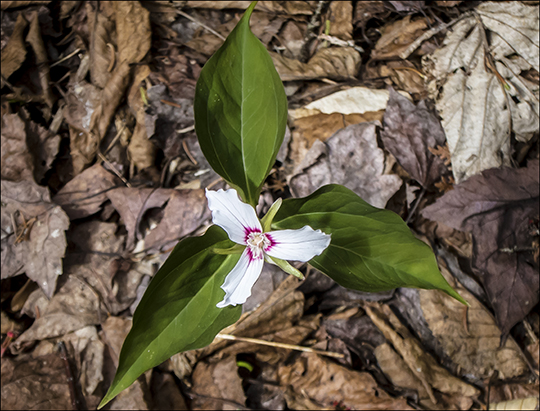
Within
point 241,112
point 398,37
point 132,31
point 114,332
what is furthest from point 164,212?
point 398,37

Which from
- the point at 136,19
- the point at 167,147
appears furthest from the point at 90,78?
the point at 167,147


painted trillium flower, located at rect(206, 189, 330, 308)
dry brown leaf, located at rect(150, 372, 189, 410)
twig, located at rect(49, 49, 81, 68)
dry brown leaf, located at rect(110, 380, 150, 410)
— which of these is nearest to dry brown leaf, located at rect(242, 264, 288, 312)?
dry brown leaf, located at rect(150, 372, 189, 410)

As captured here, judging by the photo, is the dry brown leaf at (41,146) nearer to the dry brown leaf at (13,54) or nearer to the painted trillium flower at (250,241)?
the dry brown leaf at (13,54)

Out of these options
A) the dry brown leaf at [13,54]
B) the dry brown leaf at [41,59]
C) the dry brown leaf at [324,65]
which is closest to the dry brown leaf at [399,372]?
the dry brown leaf at [324,65]

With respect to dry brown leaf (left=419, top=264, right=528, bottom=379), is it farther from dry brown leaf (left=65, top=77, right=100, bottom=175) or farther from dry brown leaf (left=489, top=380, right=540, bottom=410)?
dry brown leaf (left=65, top=77, right=100, bottom=175)

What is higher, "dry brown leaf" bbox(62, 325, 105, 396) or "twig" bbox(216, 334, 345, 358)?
"twig" bbox(216, 334, 345, 358)

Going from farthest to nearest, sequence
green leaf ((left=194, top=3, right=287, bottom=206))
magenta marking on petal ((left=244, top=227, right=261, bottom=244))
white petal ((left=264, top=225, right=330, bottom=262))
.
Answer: green leaf ((left=194, top=3, right=287, bottom=206)), magenta marking on petal ((left=244, top=227, right=261, bottom=244)), white petal ((left=264, top=225, right=330, bottom=262))
